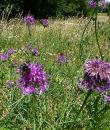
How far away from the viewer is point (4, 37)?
8.27 metres

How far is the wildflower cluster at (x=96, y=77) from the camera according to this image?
2.63 metres

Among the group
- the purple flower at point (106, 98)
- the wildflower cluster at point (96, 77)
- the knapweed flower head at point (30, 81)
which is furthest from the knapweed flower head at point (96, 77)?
the purple flower at point (106, 98)

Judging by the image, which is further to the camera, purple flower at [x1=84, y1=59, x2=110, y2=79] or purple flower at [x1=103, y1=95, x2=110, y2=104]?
purple flower at [x1=103, y1=95, x2=110, y2=104]

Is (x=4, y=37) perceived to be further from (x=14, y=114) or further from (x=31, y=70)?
(x=31, y=70)

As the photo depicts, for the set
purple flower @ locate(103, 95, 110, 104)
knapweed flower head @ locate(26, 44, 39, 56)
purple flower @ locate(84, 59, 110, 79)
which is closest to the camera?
purple flower @ locate(84, 59, 110, 79)

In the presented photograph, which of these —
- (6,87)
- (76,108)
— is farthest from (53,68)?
(76,108)

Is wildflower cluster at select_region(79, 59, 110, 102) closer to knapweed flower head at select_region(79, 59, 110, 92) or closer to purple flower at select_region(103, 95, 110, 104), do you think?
knapweed flower head at select_region(79, 59, 110, 92)

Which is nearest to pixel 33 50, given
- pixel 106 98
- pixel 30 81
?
pixel 106 98

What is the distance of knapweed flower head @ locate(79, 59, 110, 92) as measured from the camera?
263 cm

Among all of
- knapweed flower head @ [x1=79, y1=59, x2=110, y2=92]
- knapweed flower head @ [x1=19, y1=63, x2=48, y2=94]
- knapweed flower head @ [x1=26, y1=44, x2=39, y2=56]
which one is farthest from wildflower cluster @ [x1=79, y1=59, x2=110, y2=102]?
knapweed flower head @ [x1=26, y1=44, x2=39, y2=56]

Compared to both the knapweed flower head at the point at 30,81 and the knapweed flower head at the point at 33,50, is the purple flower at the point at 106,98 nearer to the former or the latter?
the knapweed flower head at the point at 30,81

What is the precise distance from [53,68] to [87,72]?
2.50 metres

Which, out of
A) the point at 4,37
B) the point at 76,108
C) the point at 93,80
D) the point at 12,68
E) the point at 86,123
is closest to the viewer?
the point at 93,80

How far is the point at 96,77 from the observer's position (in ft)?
8.66
